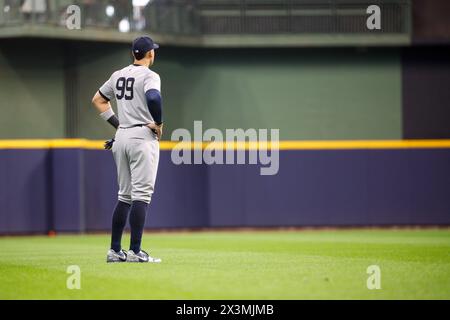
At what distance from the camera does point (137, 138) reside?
9977 millimetres

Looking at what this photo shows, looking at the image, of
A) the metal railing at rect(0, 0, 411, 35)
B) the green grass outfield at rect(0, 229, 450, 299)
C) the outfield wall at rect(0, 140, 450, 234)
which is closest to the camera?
the green grass outfield at rect(0, 229, 450, 299)

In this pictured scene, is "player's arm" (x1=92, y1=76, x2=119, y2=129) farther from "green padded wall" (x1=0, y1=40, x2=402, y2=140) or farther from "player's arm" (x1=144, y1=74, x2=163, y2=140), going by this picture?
"green padded wall" (x1=0, y1=40, x2=402, y2=140)

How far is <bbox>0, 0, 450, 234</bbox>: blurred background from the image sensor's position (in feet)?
63.0

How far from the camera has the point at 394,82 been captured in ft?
77.9

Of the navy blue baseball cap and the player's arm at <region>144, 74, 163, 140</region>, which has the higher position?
the navy blue baseball cap

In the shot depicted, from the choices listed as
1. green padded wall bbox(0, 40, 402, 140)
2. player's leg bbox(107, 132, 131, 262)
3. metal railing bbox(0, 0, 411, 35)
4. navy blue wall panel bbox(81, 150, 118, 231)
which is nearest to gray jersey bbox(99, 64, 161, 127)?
player's leg bbox(107, 132, 131, 262)

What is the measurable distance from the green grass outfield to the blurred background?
3990 millimetres

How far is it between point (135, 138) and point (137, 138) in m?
0.02

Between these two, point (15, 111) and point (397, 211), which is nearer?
point (397, 211)

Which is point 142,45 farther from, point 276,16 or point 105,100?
point 276,16

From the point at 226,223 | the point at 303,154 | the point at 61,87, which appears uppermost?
the point at 61,87

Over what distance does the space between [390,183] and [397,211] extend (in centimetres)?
57
